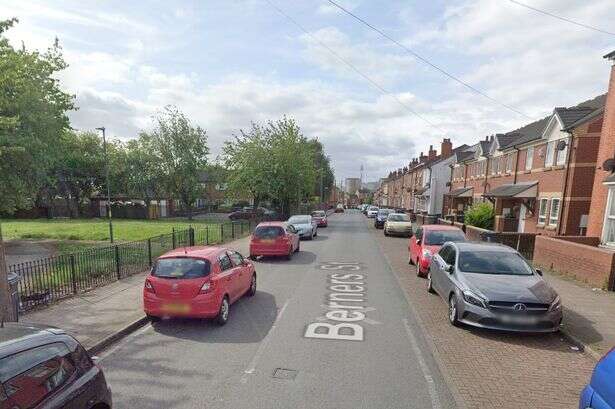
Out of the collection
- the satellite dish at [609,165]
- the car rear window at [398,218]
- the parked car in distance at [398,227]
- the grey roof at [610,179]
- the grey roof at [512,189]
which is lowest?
the parked car in distance at [398,227]

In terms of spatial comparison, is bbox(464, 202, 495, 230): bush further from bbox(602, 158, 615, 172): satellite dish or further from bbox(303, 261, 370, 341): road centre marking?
bbox(303, 261, 370, 341): road centre marking

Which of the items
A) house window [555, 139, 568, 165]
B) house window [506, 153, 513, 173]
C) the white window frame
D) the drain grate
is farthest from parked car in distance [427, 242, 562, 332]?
house window [506, 153, 513, 173]

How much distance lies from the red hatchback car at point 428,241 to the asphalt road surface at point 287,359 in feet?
8.16

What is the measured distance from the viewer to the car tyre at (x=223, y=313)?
653 centimetres

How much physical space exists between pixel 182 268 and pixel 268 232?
6903 mm

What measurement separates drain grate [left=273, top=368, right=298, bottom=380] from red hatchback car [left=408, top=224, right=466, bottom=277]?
6809mm

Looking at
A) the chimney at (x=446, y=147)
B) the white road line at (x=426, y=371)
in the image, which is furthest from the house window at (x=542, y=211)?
the chimney at (x=446, y=147)

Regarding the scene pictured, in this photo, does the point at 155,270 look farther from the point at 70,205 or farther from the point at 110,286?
the point at 70,205

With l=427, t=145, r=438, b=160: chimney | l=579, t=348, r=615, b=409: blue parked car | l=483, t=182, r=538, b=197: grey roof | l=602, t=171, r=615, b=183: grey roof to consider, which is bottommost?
l=579, t=348, r=615, b=409: blue parked car

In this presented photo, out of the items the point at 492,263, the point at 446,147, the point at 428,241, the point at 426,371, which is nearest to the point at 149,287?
the point at 426,371

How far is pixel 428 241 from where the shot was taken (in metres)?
11.1

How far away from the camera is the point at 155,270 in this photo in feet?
21.9

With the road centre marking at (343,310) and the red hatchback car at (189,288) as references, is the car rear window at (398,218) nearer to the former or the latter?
Result: the road centre marking at (343,310)

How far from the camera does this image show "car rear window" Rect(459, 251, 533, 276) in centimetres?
712
